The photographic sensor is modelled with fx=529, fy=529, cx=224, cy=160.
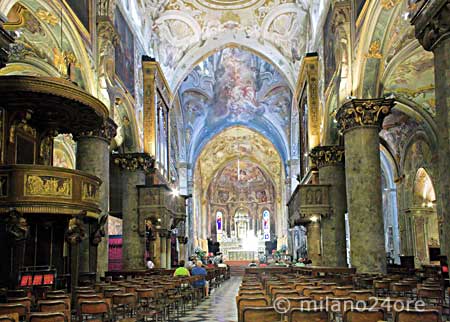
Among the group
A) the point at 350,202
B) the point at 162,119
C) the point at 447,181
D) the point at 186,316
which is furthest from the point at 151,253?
the point at 447,181

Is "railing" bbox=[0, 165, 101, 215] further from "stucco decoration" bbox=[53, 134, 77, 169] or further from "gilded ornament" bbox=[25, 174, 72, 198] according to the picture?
"stucco decoration" bbox=[53, 134, 77, 169]

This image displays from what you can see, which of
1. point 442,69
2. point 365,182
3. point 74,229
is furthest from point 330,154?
point 442,69

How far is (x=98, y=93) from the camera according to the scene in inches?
702

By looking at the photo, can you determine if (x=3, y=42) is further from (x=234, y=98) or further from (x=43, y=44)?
(x=234, y=98)

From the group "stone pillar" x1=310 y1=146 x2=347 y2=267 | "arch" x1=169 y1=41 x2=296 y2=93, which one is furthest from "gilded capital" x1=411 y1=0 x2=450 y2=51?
"arch" x1=169 y1=41 x2=296 y2=93

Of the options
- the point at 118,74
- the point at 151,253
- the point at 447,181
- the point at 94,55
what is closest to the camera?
the point at 447,181

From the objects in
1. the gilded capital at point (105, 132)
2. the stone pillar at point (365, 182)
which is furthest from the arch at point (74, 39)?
the stone pillar at point (365, 182)

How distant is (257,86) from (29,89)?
30400mm

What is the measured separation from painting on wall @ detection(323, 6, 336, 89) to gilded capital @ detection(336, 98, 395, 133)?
164 inches

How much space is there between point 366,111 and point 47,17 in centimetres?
1000

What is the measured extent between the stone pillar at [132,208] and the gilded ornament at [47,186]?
1155cm

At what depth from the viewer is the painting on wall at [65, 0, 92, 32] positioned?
→ 16750 millimetres

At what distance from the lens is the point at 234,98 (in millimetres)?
42312

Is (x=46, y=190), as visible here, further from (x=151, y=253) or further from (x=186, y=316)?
(x=151, y=253)
